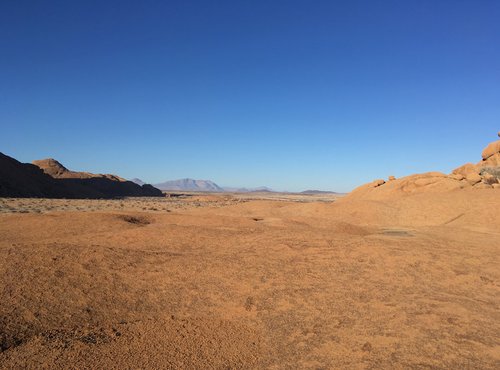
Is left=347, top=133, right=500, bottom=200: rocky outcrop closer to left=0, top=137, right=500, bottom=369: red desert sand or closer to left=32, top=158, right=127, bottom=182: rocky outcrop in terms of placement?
left=0, top=137, right=500, bottom=369: red desert sand

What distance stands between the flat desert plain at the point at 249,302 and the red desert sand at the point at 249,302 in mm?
24

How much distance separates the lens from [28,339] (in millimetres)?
4668

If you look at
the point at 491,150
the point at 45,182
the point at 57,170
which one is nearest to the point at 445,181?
the point at 491,150

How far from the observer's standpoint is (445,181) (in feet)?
71.2

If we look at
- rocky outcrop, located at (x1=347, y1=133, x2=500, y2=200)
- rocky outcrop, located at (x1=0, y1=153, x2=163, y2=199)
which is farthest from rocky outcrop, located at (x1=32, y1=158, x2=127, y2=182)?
rocky outcrop, located at (x1=347, y1=133, x2=500, y2=200)

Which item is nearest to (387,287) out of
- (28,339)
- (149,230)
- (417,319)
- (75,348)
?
(417,319)

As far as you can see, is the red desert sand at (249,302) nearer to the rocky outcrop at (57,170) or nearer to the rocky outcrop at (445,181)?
the rocky outcrop at (445,181)

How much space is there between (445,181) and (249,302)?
64.5ft

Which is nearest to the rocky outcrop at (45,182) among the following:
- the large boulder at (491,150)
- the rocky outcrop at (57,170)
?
the rocky outcrop at (57,170)

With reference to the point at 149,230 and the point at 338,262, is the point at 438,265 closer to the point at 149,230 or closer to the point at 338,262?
the point at 338,262

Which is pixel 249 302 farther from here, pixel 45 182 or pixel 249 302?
pixel 45 182

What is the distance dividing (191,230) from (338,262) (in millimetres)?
4903

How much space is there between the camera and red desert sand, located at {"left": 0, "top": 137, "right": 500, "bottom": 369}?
4.51 metres

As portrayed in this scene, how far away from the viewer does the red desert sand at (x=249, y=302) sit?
4508mm
